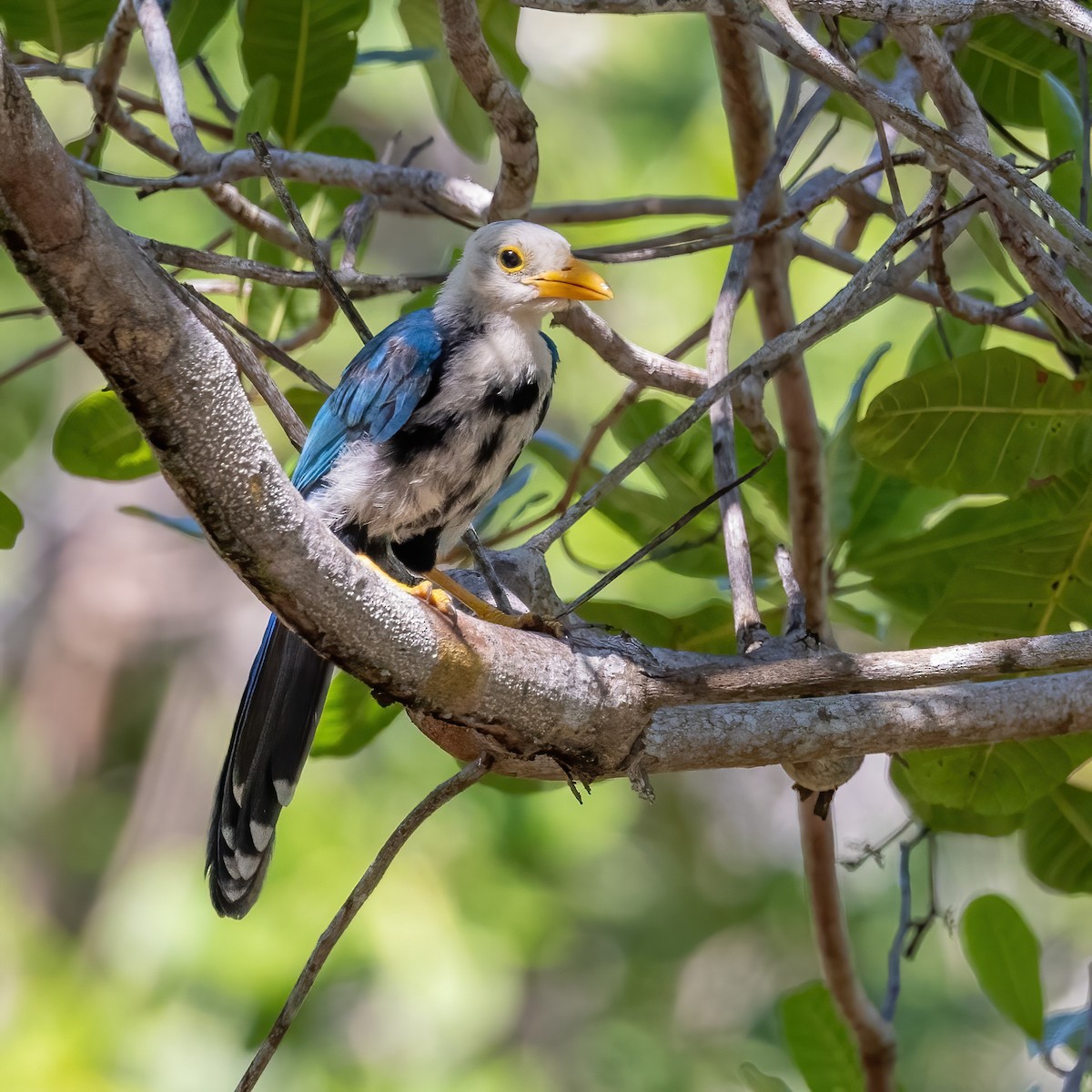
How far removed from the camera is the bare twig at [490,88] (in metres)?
2.30

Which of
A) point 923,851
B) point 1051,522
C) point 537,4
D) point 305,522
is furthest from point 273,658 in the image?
point 923,851

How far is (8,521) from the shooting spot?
8.64 feet

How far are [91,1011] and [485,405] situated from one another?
4855 millimetres

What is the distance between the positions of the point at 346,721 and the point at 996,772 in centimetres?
154

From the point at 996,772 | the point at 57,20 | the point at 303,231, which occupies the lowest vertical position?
the point at 996,772

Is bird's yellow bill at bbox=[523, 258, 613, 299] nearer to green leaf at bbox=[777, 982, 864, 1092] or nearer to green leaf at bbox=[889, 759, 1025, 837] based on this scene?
green leaf at bbox=[889, 759, 1025, 837]

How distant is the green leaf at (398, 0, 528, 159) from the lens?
3.34 meters

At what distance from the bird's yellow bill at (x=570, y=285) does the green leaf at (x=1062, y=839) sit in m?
1.68

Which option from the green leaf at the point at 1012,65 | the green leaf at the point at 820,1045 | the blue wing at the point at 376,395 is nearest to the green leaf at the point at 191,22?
the blue wing at the point at 376,395

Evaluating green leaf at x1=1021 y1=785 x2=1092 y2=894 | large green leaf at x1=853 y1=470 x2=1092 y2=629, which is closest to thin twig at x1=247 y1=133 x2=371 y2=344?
large green leaf at x1=853 y1=470 x2=1092 y2=629

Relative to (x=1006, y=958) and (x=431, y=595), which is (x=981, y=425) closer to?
(x=431, y=595)

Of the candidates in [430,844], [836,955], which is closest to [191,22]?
[836,955]

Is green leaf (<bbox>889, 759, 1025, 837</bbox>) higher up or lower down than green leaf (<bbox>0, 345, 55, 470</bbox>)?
lower down

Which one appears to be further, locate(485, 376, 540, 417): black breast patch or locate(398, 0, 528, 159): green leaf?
locate(398, 0, 528, 159): green leaf
